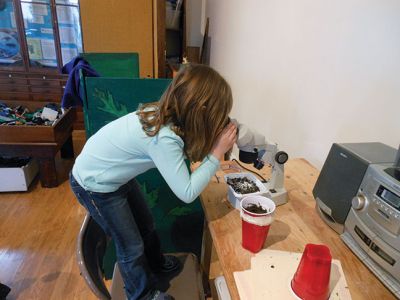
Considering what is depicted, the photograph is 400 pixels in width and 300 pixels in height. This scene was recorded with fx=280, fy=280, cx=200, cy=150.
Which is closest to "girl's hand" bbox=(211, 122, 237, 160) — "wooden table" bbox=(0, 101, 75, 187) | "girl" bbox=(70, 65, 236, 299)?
"girl" bbox=(70, 65, 236, 299)

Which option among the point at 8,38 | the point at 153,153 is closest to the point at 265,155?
the point at 153,153

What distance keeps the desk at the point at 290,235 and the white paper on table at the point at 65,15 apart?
10.7 ft

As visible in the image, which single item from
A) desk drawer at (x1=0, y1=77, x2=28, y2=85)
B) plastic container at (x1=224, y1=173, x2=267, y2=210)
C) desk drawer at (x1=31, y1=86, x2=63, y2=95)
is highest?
plastic container at (x1=224, y1=173, x2=267, y2=210)

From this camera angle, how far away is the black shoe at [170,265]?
1.06m

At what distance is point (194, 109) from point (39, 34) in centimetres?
345

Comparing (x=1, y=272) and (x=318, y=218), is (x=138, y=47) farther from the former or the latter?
(x=318, y=218)

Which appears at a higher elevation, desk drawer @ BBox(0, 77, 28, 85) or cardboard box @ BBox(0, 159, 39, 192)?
desk drawer @ BBox(0, 77, 28, 85)

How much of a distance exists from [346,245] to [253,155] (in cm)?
37

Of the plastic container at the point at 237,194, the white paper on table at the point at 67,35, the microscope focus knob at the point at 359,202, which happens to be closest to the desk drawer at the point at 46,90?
the white paper on table at the point at 67,35

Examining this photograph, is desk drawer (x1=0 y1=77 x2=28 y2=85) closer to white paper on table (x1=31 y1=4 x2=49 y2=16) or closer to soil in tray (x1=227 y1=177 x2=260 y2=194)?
white paper on table (x1=31 y1=4 x2=49 y2=16)

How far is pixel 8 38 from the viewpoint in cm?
339

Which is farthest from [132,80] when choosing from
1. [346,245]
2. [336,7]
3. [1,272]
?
[1,272]

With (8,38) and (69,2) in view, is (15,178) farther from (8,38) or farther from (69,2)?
(69,2)

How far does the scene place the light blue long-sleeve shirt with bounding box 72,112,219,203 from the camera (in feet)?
2.59
